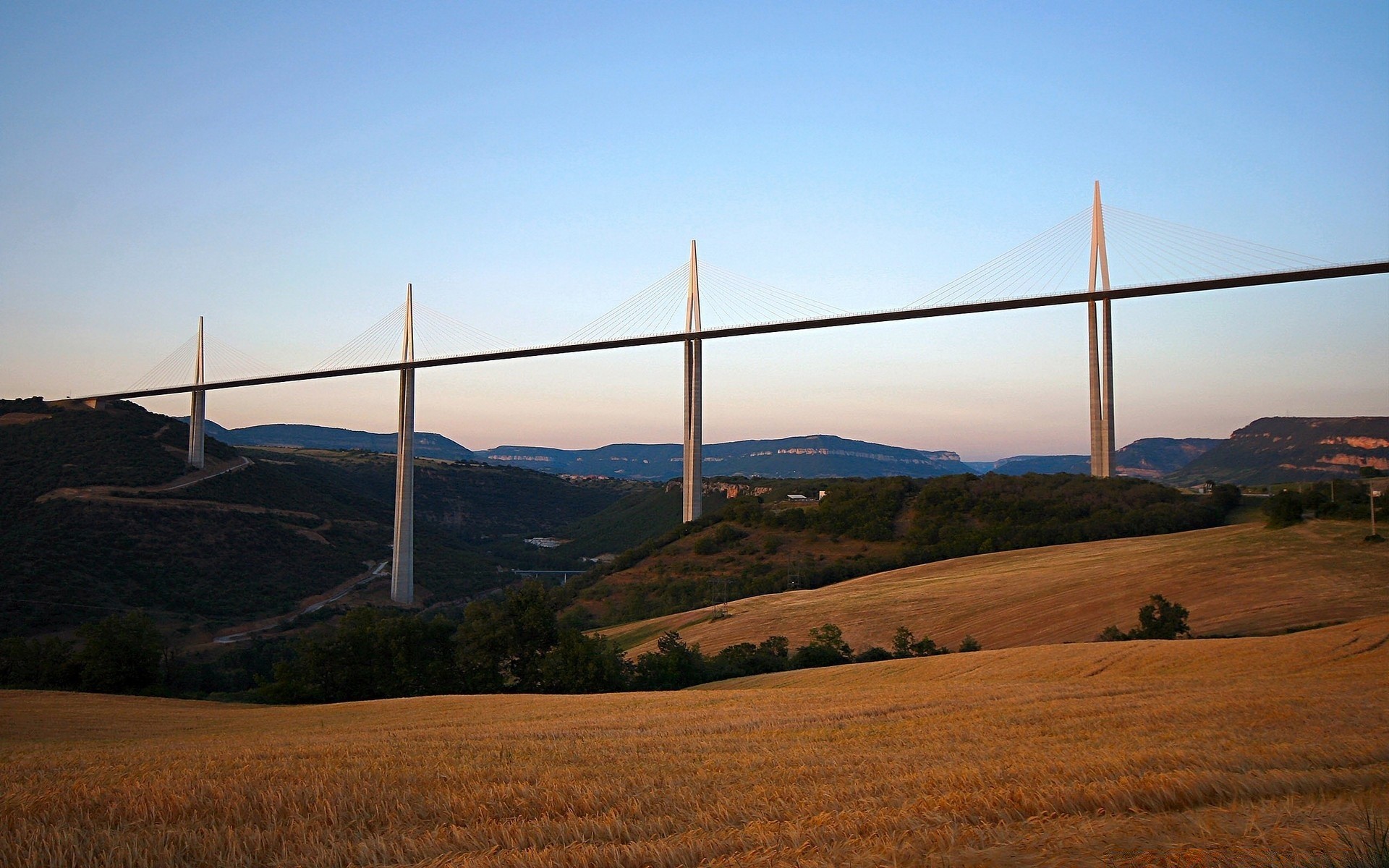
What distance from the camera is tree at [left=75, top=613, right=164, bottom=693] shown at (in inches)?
1383

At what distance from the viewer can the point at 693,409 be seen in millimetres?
66250

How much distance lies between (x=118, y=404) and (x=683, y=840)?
107 m

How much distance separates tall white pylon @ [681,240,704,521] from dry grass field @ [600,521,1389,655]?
13544 mm

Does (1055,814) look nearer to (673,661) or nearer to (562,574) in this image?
(673,661)

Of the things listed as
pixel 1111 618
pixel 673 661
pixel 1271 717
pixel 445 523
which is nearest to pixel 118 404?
pixel 445 523

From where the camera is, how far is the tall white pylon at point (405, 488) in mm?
67125

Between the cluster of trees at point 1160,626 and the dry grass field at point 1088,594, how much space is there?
1.54 metres

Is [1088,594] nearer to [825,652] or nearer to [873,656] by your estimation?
[873,656]

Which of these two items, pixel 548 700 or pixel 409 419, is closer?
pixel 548 700

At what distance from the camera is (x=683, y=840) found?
3947 mm

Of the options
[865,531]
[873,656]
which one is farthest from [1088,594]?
[865,531]

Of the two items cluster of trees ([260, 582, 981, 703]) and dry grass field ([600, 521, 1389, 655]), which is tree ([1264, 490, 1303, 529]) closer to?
dry grass field ([600, 521, 1389, 655])

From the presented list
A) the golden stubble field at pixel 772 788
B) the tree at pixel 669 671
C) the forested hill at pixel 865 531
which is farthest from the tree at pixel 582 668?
the forested hill at pixel 865 531

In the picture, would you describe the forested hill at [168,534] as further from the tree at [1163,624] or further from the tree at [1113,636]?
the tree at [1163,624]
